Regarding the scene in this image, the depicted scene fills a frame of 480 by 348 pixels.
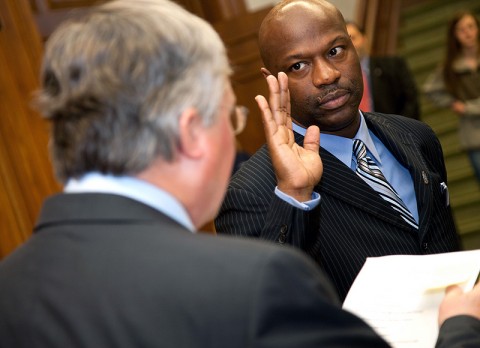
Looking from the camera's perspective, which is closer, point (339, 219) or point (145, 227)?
point (145, 227)

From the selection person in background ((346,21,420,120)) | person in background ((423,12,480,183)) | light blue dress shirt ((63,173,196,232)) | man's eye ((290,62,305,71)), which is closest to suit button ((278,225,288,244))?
man's eye ((290,62,305,71))

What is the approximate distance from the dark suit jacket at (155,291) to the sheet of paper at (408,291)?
42 centimetres

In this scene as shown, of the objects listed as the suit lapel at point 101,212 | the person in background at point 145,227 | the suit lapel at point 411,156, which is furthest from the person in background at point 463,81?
the suit lapel at point 101,212

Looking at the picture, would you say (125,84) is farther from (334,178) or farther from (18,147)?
(18,147)

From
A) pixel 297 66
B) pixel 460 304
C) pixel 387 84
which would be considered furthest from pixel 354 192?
pixel 387 84

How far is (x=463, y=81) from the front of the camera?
5.71 meters

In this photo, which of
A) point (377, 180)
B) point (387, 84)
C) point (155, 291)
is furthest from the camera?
point (387, 84)

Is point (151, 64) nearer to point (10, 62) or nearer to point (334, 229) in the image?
point (334, 229)

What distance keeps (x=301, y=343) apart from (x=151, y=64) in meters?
0.49

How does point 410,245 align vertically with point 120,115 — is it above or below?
below

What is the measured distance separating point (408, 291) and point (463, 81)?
428 cm

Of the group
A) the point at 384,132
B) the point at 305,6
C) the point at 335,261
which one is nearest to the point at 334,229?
the point at 335,261

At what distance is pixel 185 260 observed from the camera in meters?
1.15

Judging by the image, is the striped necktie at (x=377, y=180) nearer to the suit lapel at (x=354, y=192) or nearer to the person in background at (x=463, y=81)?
the suit lapel at (x=354, y=192)
